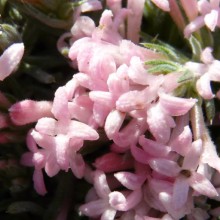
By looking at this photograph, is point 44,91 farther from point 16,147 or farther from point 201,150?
point 201,150

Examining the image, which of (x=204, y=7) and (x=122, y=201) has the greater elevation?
(x=204, y=7)

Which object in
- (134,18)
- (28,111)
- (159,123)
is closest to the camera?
(159,123)

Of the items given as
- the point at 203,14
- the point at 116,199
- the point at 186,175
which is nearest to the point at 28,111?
the point at 116,199

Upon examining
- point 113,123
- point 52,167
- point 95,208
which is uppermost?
→ point 113,123

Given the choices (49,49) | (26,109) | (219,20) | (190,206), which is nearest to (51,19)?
(49,49)

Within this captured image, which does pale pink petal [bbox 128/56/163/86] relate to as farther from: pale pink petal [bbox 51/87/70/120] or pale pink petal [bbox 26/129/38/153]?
pale pink petal [bbox 26/129/38/153]

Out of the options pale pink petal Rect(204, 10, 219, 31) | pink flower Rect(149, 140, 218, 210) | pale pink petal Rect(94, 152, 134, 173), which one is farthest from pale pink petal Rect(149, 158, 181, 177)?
pale pink petal Rect(204, 10, 219, 31)

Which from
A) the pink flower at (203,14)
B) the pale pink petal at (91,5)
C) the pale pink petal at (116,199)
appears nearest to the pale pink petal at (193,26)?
the pink flower at (203,14)

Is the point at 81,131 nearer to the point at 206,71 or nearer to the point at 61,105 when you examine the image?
the point at 61,105
